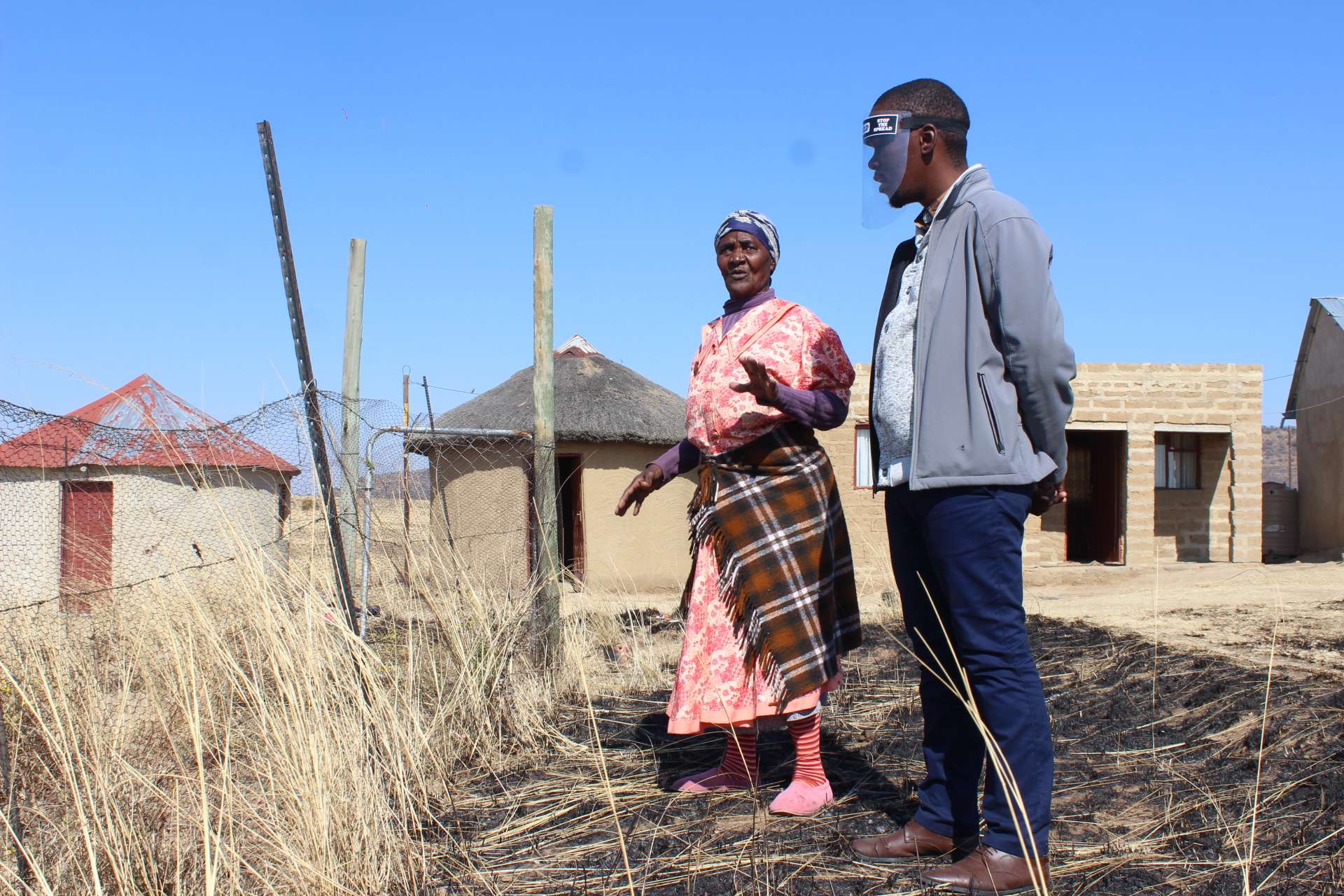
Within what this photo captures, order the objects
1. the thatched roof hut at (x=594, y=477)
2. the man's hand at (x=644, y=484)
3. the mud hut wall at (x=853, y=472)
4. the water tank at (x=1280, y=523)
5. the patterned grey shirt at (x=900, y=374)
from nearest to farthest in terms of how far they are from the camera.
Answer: the patterned grey shirt at (x=900, y=374) < the man's hand at (x=644, y=484) < the thatched roof hut at (x=594, y=477) < the mud hut wall at (x=853, y=472) < the water tank at (x=1280, y=523)

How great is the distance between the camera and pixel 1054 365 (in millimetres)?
2121

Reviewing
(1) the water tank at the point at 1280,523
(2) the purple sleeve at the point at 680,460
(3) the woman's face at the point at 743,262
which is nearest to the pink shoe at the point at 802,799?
(2) the purple sleeve at the point at 680,460

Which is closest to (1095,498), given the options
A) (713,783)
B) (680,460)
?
(680,460)

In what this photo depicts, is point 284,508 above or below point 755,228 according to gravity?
below

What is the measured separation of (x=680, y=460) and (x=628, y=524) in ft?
31.5

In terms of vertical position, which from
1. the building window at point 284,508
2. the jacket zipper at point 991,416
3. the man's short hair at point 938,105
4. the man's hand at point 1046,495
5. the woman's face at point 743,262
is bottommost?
the building window at point 284,508

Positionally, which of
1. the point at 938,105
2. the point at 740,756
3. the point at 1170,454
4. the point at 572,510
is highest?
the point at 938,105

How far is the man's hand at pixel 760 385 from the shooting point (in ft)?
8.22

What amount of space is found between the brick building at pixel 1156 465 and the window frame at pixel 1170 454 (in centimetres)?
2

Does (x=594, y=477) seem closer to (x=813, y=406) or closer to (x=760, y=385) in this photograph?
(x=813, y=406)

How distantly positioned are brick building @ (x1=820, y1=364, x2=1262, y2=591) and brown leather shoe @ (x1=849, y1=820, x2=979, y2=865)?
36.0ft

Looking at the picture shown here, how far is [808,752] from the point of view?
2.83 m

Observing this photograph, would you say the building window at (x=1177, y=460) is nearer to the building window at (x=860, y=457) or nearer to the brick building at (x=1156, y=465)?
the brick building at (x=1156, y=465)

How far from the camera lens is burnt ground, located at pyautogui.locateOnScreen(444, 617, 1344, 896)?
2.19m
